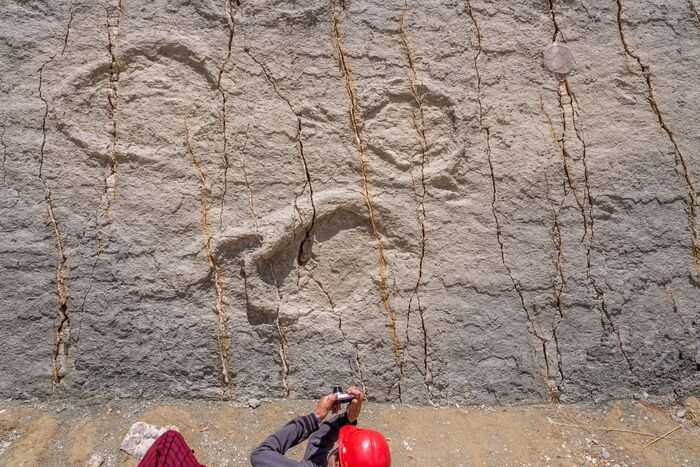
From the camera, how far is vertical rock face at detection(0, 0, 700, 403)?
205 cm

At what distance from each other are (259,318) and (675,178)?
2.06 meters

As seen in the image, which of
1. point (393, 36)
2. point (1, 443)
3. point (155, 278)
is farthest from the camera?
point (393, 36)

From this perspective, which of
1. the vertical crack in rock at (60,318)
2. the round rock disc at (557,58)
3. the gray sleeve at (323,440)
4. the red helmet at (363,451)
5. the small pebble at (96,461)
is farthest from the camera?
the round rock disc at (557,58)

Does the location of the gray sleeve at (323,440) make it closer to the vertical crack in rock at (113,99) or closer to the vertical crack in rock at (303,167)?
the vertical crack in rock at (303,167)

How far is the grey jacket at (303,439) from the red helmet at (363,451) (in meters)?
0.11

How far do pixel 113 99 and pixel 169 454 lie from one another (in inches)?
62.2

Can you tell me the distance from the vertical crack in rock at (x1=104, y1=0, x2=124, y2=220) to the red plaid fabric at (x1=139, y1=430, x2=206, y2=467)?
1054mm

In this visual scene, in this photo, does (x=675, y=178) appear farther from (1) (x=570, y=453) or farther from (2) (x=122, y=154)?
(2) (x=122, y=154)

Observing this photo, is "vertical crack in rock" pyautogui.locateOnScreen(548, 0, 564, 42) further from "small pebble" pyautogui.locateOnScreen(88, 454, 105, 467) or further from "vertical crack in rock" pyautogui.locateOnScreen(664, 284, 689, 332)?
"small pebble" pyautogui.locateOnScreen(88, 454, 105, 467)

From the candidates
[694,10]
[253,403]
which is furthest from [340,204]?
[694,10]

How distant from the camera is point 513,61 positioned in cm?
222

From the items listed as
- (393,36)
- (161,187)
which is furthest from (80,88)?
(393,36)

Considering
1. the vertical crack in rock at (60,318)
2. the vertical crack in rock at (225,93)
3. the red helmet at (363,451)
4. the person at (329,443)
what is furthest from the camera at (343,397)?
the vertical crack in rock at (60,318)

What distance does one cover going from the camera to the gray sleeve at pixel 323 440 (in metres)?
1.65
